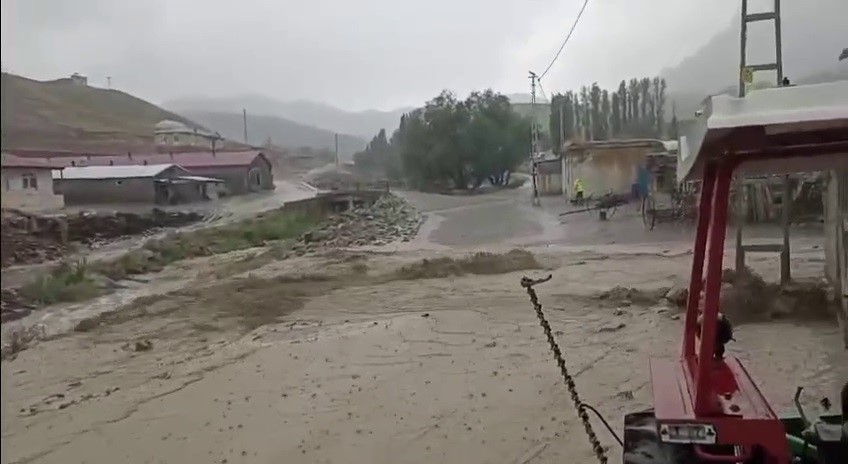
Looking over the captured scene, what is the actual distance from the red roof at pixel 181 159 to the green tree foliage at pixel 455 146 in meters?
7.56

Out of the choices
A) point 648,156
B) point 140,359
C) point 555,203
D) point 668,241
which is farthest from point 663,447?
point 555,203

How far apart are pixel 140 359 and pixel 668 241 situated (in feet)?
26.5

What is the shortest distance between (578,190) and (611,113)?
11.5 feet

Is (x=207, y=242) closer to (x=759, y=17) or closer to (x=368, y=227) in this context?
(x=368, y=227)

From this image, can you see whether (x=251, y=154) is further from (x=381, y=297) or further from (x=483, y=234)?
(x=381, y=297)

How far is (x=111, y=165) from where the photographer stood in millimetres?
11641

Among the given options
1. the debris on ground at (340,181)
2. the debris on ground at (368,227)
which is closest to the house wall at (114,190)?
the debris on ground at (368,227)

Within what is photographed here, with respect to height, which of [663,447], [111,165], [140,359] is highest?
[111,165]

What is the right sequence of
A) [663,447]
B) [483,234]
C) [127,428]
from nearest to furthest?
1. [663,447]
2. [127,428]
3. [483,234]

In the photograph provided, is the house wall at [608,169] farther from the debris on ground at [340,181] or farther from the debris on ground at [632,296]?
the debris on ground at [632,296]

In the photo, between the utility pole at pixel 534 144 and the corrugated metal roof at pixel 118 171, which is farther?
the utility pole at pixel 534 144

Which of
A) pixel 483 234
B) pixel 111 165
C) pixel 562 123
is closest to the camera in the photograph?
pixel 111 165

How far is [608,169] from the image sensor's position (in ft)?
58.1

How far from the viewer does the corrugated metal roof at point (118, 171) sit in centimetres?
1060
